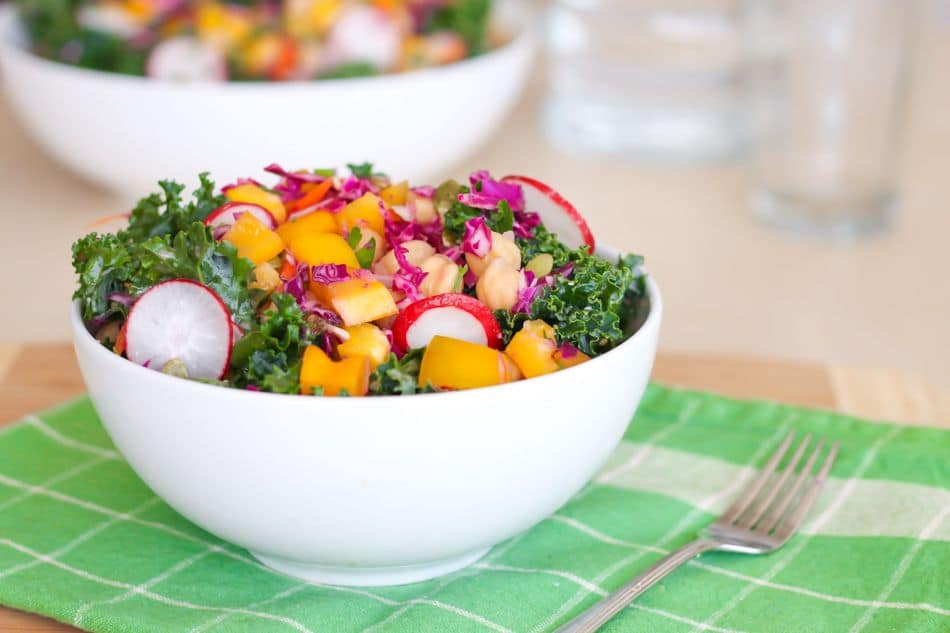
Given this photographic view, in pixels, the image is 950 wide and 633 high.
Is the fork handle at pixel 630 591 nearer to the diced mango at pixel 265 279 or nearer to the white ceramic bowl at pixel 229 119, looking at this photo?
the diced mango at pixel 265 279

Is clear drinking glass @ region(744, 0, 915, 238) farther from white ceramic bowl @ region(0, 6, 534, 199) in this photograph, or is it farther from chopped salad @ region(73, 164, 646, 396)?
chopped salad @ region(73, 164, 646, 396)

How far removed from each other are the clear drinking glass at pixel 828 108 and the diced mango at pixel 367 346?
1.46 meters

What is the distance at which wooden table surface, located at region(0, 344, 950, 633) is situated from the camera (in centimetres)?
152

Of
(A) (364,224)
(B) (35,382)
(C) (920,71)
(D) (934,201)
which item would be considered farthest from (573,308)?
(C) (920,71)

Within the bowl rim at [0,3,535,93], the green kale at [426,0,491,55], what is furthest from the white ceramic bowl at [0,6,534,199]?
the green kale at [426,0,491,55]

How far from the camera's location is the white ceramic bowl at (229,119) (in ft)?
6.50

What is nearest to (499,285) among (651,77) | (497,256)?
(497,256)

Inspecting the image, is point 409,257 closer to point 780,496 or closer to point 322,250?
point 322,250

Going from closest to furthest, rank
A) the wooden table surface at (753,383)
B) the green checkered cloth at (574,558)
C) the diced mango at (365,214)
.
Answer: the green checkered cloth at (574,558), the diced mango at (365,214), the wooden table surface at (753,383)

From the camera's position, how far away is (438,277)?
110cm

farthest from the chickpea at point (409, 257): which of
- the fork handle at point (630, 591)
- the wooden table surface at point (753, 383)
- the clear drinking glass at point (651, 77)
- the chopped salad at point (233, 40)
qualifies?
the clear drinking glass at point (651, 77)

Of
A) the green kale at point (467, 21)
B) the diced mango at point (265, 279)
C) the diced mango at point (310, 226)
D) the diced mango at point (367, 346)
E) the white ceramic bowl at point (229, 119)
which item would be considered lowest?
the diced mango at point (367, 346)

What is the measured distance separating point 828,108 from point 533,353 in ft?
4.77

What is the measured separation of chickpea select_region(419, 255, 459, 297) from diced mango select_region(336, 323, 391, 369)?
8cm
